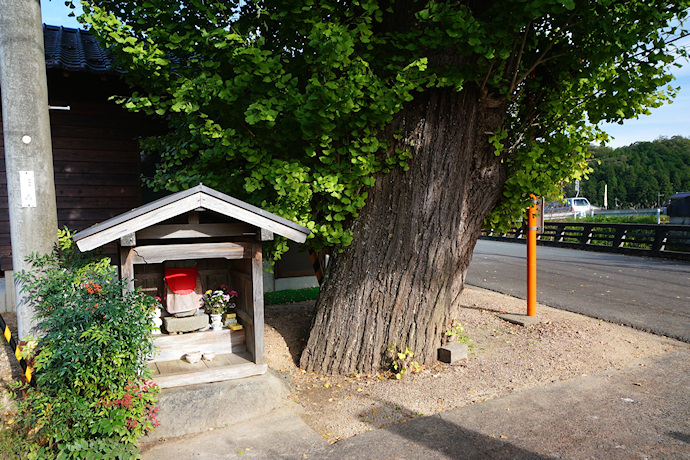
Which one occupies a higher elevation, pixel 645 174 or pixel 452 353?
pixel 645 174

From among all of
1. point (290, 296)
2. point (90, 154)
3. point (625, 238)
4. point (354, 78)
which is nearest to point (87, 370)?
point (354, 78)

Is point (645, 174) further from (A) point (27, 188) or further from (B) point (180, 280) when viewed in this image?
(A) point (27, 188)

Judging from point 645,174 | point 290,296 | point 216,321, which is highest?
point 645,174

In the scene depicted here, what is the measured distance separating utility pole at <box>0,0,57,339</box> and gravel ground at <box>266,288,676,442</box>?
9.63 ft

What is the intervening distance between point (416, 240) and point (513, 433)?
90.2 inches

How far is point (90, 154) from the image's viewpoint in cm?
789

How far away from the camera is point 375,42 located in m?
5.28

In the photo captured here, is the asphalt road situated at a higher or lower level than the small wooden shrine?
lower

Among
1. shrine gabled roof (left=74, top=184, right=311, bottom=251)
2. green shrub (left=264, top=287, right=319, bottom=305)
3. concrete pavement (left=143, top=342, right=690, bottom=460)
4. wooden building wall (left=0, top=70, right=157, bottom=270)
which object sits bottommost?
concrete pavement (left=143, top=342, right=690, bottom=460)

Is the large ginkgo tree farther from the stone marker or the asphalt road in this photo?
the asphalt road

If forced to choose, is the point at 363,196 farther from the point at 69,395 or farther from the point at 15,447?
the point at 15,447


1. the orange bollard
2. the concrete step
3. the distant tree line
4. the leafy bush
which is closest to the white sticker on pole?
the leafy bush

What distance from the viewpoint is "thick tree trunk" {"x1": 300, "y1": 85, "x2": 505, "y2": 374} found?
550 centimetres

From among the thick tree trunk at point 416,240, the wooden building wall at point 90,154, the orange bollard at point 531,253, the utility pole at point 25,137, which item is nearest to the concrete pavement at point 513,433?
the thick tree trunk at point 416,240
